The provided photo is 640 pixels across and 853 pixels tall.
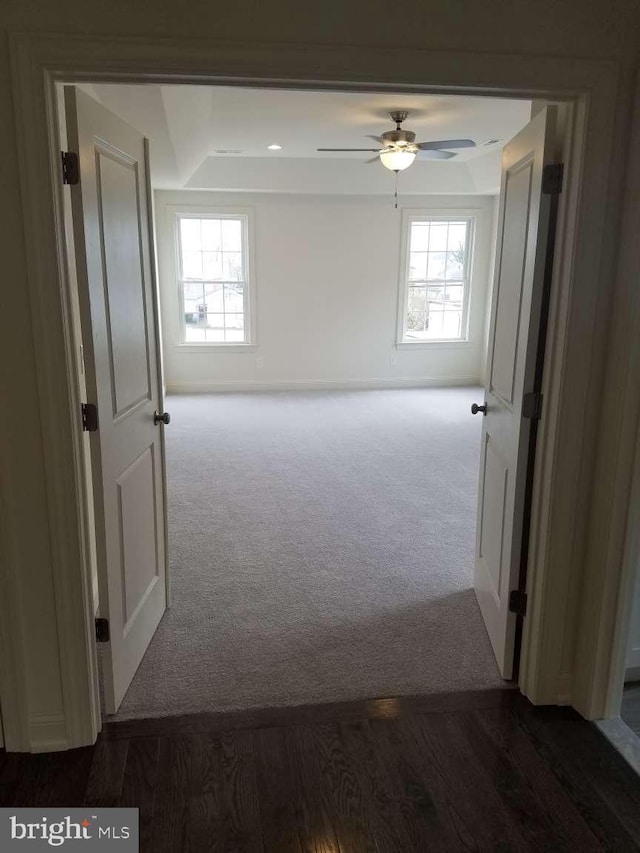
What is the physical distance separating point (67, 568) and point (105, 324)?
2.60 ft

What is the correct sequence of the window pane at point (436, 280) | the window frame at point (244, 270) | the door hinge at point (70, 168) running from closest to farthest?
the door hinge at point (70, 168) < the window frame at point (244, 270) < the window pane at point (436, 280)

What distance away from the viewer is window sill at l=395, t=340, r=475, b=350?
8391 mm

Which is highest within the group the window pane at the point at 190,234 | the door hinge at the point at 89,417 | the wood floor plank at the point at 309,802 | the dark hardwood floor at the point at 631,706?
the window pane at the point at 190,234

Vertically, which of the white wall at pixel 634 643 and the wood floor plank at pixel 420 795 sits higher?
the white wall at pixel 634 643

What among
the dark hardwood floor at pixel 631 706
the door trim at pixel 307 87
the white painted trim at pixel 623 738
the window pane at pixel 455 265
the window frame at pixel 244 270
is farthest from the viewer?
the window pane at pixel 455 265

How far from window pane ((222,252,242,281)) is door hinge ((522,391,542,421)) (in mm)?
6285

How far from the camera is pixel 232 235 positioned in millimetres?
7852

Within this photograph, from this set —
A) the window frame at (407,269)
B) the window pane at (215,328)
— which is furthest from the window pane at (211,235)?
the window frame at (407,269)

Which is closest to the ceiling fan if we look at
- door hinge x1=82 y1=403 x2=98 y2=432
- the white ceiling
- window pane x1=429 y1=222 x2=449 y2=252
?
the white ceiling

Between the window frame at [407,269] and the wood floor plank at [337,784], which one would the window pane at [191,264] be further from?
the wood floor plank at [337,784]

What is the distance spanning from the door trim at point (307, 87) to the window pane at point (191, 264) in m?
6.26

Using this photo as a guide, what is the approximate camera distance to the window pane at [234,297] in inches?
→ 315

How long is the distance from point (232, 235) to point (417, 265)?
244cm

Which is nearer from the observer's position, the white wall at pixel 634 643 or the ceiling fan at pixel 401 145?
the white wall at pixel 634 643
